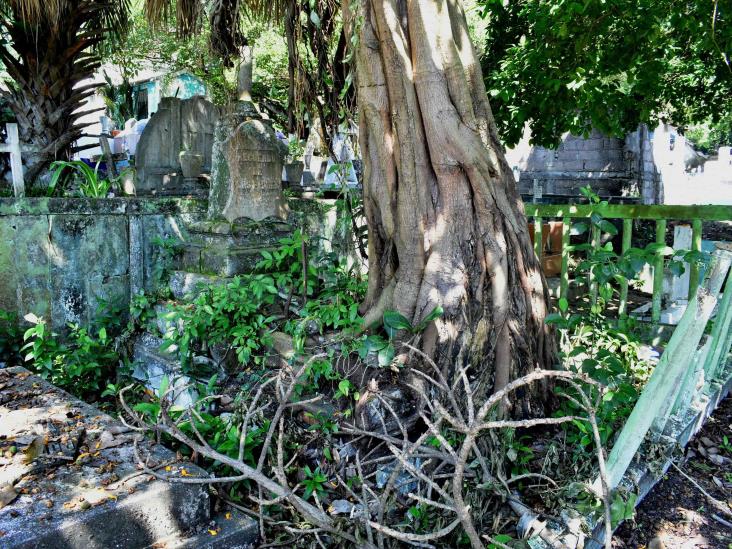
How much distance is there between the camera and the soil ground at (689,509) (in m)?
2.76

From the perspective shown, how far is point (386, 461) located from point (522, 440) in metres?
0.72

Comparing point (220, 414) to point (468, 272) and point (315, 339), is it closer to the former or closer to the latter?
point (315, 339)

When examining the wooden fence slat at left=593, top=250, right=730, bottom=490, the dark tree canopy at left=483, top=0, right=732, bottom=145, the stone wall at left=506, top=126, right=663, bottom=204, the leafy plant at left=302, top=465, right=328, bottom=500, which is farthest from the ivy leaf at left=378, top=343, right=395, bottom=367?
the stone wall at left=506, top=126, right=663, bottom=204

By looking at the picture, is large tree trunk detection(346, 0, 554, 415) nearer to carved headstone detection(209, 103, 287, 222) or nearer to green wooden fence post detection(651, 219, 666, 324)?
green wooden fence post detection(651, 219, 666, 324)

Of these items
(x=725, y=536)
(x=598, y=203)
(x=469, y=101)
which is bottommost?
(x=725, y=536)

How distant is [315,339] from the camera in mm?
3777

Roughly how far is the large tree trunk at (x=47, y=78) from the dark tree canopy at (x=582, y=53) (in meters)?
4.13

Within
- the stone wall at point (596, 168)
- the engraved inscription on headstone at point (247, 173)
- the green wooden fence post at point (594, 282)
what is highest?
the stone wall at point (596, 168)

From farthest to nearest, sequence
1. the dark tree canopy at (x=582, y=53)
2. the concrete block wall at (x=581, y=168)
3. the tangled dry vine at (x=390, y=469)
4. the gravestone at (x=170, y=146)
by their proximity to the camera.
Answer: the concrete block wall at (x=581, y=168), the gravestone at (x=170, y=146), the dark tree canopy at (x=582, y=53), the tangled dry vine at (x=390, y=469)

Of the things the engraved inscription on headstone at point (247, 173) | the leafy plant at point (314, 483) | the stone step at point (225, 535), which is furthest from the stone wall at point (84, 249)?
the stone step at point (225, 535)

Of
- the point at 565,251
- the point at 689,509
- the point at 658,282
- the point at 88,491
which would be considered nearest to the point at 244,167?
the point at 565,251

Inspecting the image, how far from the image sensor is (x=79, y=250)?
4980 millimetres

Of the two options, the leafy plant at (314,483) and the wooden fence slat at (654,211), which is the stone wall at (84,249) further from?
the leafy plant at (314,483)

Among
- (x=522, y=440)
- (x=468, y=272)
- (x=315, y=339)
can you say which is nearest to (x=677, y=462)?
(x=522, y=440)
